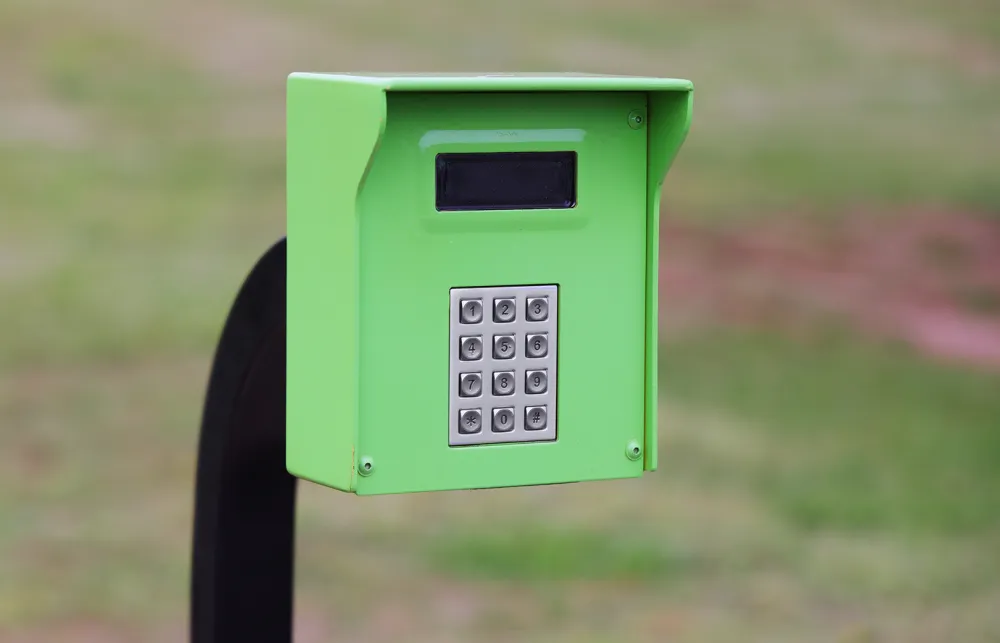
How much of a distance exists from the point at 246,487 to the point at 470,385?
374 mm

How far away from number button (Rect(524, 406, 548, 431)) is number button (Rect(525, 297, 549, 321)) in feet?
0.32

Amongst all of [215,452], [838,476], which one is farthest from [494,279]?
[838,476]

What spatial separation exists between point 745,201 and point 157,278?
300 centimetres

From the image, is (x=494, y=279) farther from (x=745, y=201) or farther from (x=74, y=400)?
(x=745, y=201)

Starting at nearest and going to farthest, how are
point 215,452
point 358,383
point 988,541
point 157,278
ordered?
point 358,383, point 215,452, point 988,541, point 157,278

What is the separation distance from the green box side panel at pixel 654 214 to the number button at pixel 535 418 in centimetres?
13

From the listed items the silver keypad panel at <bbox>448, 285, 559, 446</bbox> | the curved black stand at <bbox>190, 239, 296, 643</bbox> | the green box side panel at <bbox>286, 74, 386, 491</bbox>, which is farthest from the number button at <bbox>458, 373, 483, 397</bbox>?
the curved black stand at <bbox>190, 239, 296, 643</bbox>

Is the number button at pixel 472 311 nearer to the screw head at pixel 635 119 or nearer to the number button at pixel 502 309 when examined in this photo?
the number button at pixel 502 309

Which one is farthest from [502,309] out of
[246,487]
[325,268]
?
[246,487]

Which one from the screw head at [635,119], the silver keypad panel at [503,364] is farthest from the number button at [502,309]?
the screw head at [635,119]

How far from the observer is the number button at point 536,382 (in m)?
1.61

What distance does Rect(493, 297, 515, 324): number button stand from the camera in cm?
158

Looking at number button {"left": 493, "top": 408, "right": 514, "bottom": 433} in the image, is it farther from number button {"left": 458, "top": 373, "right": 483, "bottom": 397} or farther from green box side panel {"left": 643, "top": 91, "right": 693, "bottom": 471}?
green box side panel {"left": 643, "top": 91, "right": 693, "bottom": 471}

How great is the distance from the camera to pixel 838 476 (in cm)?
613
